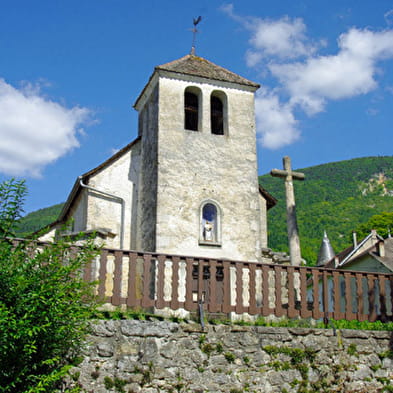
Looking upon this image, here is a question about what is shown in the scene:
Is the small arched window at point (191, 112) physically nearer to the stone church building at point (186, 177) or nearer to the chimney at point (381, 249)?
the stone church building at point (186, 177)

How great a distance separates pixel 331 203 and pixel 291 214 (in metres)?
64.8

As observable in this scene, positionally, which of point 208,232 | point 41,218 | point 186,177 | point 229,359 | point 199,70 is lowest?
point 229,359

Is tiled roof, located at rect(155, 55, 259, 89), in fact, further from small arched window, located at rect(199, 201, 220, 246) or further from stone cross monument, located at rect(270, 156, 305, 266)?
small arched window, located at rect(199, 201, 220, 246)

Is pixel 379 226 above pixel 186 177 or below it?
above

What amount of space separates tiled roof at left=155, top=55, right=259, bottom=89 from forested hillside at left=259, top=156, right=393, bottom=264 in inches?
1635

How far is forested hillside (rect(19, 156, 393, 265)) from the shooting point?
65.1 m

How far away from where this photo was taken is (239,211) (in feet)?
61.4

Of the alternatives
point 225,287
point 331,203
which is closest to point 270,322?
point 225,287

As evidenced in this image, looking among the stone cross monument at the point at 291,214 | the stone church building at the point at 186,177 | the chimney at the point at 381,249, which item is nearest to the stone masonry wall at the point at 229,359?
the stone cross monument at the point at 291,214

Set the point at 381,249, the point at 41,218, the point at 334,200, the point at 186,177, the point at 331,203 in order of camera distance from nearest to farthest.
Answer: the point at 186,177 → the point at 381,249 → the point at 41,218 → the point at 331,203 → the point at 334,200

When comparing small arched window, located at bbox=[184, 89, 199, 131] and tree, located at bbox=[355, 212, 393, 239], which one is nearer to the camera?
small arched window, located at bbox=[184, 89, 199, 131]

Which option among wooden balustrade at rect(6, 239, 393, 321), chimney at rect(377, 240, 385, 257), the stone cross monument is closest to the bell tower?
the stone cross monument

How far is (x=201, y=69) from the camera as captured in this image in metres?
20.5

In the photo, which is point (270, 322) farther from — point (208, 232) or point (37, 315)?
point (208, 232)
